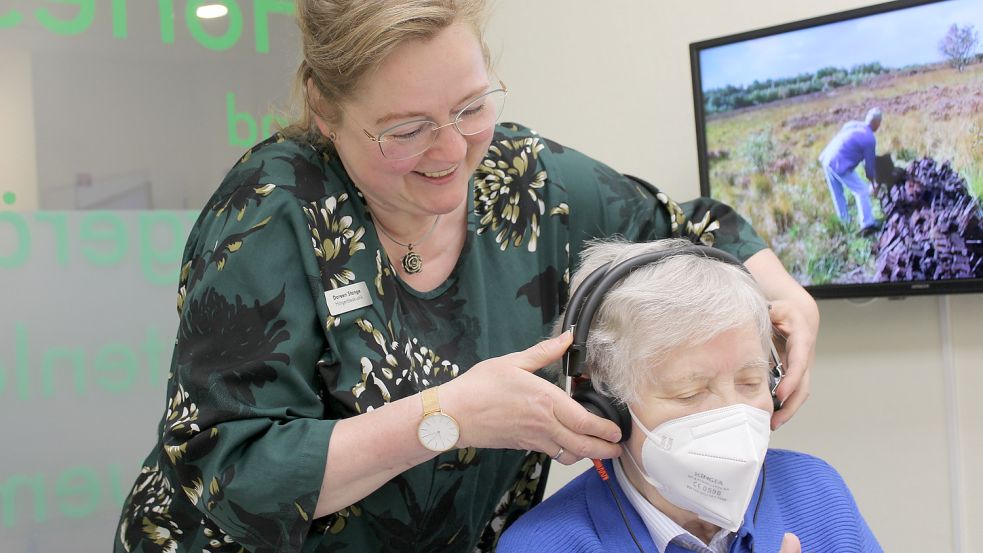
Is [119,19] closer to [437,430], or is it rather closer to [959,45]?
[437,430]

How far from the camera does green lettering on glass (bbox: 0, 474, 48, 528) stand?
2.59 meters

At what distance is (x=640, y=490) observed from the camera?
150 cm

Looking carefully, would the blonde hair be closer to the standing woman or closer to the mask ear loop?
the standing woman

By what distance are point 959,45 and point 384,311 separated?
1857mm

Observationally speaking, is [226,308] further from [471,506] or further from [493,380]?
[471,506]

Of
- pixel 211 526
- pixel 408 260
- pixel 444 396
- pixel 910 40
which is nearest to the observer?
pixel 444 396

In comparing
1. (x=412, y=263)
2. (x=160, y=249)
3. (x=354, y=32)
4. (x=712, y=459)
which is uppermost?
(x=354, y=32)

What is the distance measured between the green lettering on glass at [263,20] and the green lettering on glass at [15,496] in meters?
1.65

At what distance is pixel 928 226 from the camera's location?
2486mm

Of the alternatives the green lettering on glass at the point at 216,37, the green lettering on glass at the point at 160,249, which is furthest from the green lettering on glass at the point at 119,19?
the green lettering on glass at the point at 160,249

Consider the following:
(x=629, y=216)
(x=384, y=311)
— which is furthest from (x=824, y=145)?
(x=384, y=311)

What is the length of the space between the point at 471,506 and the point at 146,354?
1721 mm

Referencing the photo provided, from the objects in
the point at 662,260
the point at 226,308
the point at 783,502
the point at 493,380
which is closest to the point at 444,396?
the point at 493,380

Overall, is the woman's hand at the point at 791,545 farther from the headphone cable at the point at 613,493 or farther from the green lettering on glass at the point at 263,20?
the green lettering on glass at the point at 263,20
